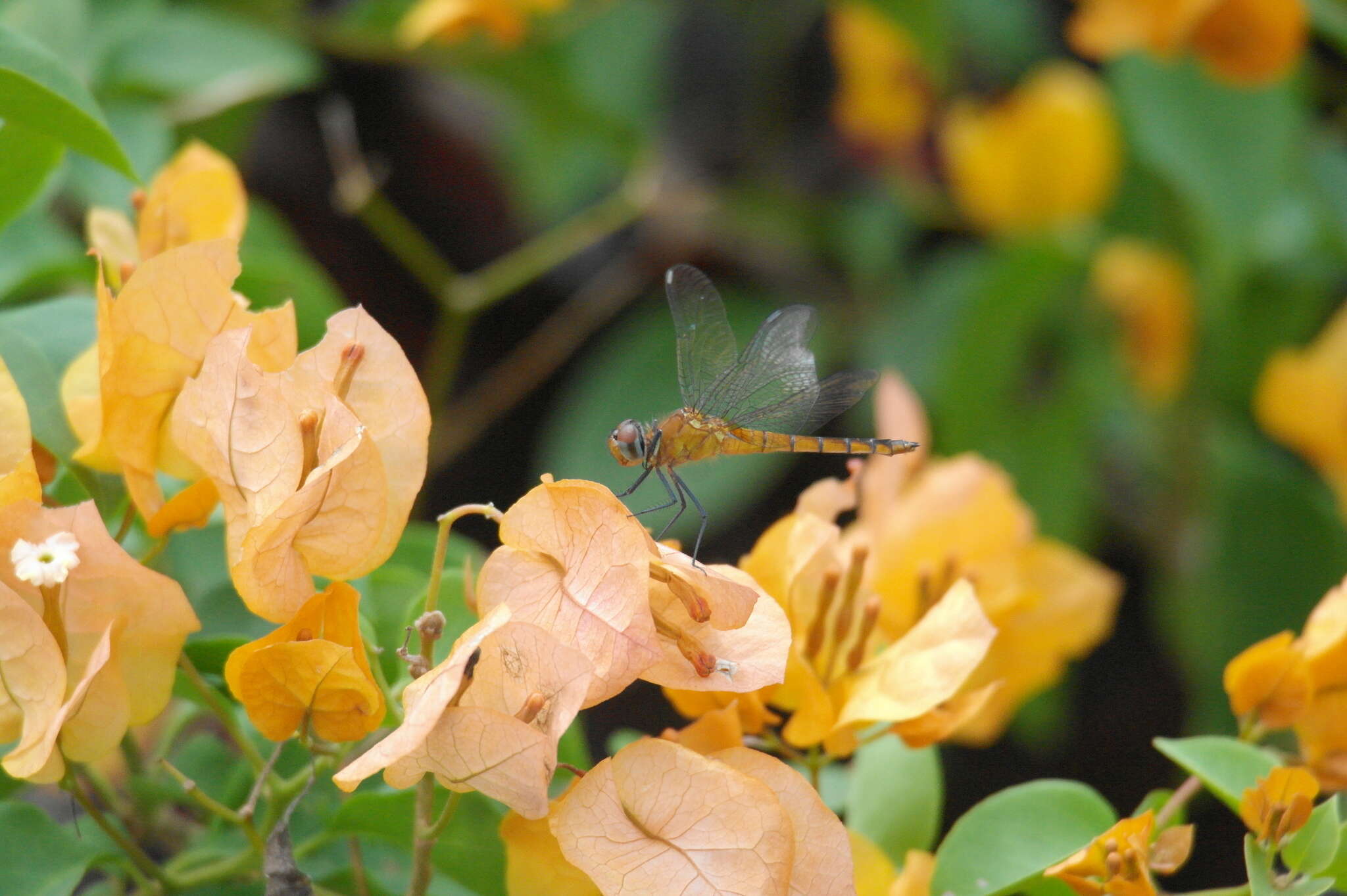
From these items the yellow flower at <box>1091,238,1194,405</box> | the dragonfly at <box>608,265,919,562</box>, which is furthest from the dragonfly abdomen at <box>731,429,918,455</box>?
the yellow flower at <box>1091,238,1194,405</box>

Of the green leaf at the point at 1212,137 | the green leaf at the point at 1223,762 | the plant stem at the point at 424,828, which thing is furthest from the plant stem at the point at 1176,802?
the green leaf at the point at 1212,137

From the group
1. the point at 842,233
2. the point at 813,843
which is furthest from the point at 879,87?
the point at 813,843

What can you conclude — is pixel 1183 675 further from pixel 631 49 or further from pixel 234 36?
pixel 234 36

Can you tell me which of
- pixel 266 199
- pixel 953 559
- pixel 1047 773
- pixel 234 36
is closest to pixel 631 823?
pixel 953 559

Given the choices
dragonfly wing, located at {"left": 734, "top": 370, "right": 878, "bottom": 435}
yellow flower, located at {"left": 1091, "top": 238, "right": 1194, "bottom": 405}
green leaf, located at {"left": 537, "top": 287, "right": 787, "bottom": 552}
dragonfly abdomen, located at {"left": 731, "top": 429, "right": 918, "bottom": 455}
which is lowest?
green leaf, located at {"left": 537, "top": 287, "right": 787, "bottom": 552}

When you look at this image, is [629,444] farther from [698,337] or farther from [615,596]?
[615,596]

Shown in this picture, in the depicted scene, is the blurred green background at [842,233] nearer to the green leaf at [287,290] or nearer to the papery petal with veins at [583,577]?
the green leaf at [287,290]

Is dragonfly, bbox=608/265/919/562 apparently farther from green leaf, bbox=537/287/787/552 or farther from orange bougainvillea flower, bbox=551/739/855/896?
green leaf, bbox=537/287/787/552
